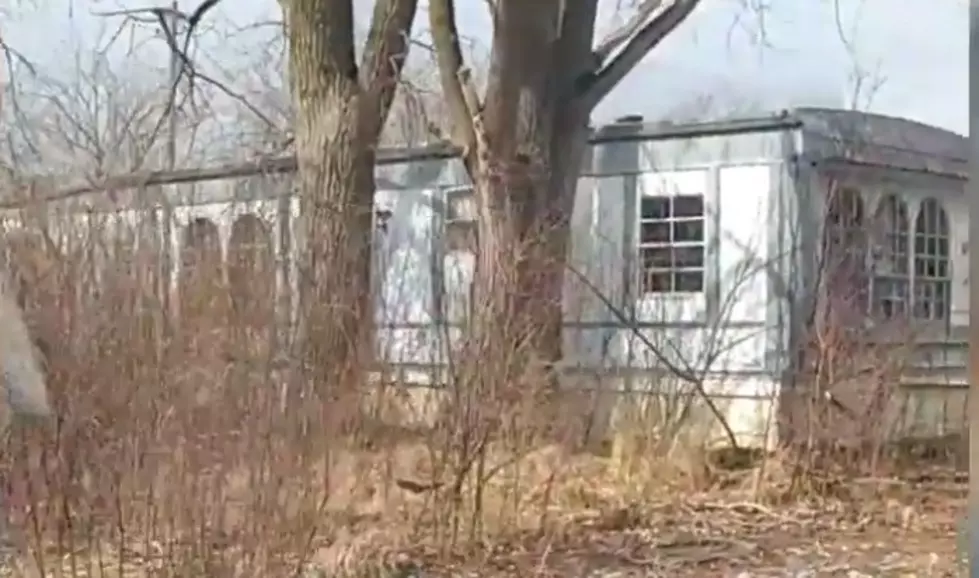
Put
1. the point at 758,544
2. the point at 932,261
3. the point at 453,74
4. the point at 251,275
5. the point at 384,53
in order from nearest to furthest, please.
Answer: the point at 251,275
the point at 758,544
the point at 384,53
the point at 453,74
the point at 932,261

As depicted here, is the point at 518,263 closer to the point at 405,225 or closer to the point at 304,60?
the point at 304,60

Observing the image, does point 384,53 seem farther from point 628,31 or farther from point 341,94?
point 628,31

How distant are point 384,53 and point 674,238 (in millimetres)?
3287

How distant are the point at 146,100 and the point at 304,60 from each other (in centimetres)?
288

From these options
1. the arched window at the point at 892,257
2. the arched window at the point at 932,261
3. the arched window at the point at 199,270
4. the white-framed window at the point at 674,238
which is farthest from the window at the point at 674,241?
the arched window at the point at 199,270

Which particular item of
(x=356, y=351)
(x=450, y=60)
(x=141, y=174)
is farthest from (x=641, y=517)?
(x=450, y=60)

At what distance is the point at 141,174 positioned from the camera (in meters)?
8.22

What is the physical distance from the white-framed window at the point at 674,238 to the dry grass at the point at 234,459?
5.21m

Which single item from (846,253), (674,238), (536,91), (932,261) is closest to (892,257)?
(932,261)

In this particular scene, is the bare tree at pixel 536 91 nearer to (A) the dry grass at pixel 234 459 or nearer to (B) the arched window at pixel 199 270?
(A) the dry grass at pixel 234 459

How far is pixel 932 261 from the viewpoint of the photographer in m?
14.3

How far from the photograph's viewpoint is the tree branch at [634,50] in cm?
1212

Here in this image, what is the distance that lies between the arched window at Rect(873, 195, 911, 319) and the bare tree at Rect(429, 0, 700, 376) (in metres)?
2.66

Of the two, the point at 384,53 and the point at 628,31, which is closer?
the point at 384,53
